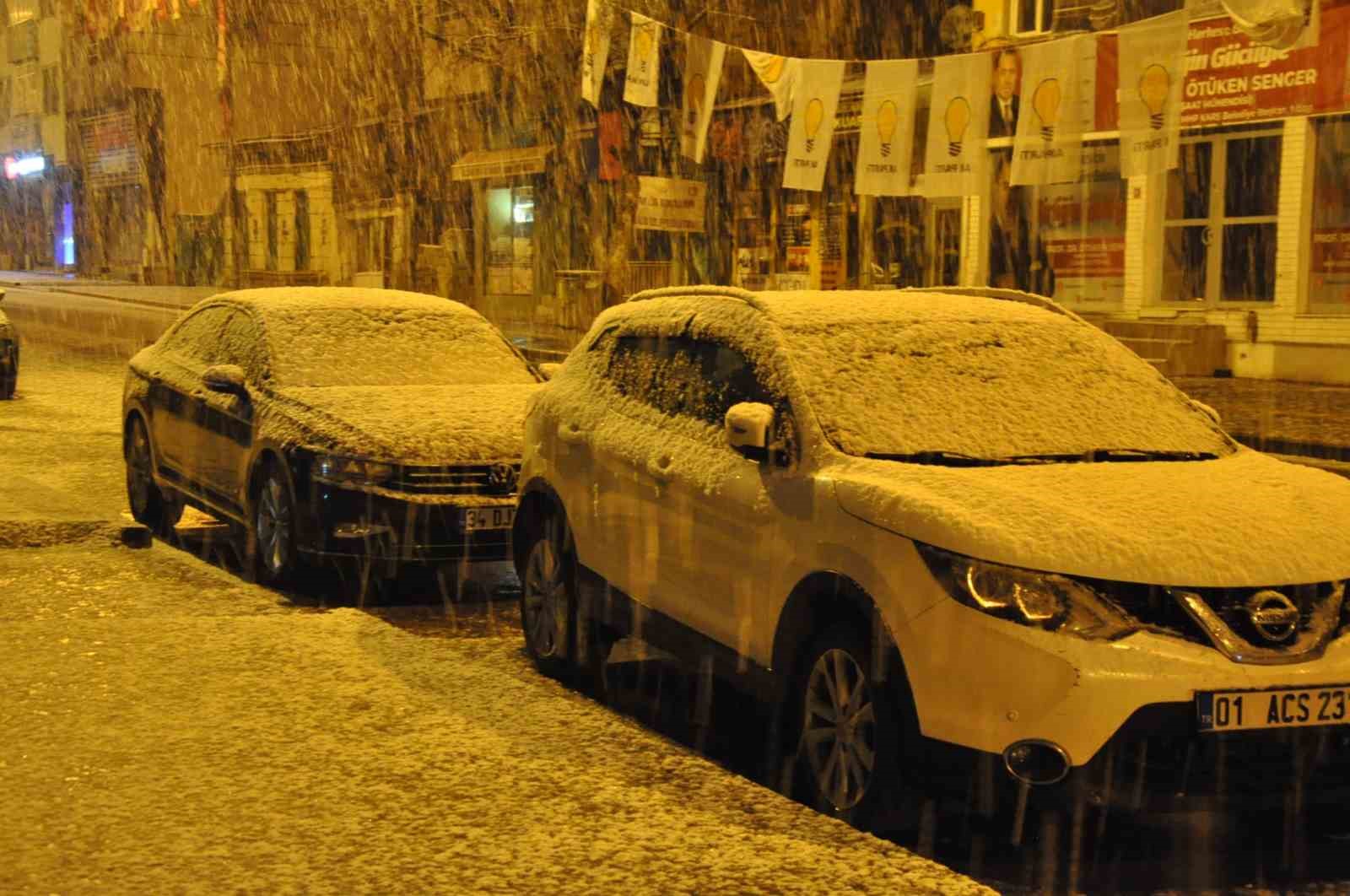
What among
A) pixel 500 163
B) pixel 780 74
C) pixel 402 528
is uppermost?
pixel 780 74

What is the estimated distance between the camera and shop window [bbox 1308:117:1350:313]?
21078 millimetres

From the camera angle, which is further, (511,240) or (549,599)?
(511,240)

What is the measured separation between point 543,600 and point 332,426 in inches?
85.9

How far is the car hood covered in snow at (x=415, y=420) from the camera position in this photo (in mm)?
8422

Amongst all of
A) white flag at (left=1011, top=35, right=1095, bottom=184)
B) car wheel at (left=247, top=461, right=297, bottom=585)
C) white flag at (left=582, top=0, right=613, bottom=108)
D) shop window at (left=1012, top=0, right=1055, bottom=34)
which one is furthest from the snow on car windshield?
shop window at (left=1012, top=0, right=1055, bottom=34)

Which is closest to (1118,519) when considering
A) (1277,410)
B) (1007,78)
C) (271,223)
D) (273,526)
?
(273,526)

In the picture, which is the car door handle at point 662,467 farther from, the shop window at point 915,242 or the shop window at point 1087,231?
the shop window at point 915,242

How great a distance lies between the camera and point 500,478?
27.7 feet

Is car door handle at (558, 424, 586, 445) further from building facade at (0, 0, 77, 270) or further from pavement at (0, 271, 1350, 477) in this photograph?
building facade at (0, 0, 77, 270)

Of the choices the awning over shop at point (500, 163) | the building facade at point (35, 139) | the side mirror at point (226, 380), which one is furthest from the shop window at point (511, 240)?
the building facade at point (35, 139)

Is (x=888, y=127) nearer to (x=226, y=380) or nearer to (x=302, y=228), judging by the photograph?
(x=226, y=380)

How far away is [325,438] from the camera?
27.9ft

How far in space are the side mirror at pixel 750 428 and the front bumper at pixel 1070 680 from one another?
41.1 inches

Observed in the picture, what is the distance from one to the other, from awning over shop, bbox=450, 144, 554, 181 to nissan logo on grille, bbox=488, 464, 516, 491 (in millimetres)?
29686
